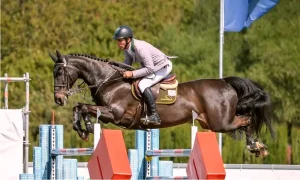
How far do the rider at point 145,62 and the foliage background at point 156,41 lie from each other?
41.0 ft

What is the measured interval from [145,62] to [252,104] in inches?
64.9

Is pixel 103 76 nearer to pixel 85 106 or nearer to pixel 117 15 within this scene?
pixel 85 106

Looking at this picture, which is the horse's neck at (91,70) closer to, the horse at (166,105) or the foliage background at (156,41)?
the horse at (166,105)

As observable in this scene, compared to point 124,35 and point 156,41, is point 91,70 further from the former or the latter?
point 156,41

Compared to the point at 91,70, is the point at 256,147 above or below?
below

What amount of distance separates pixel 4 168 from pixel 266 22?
14.8m

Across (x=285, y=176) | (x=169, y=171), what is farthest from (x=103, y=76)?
(x=285, y=176)

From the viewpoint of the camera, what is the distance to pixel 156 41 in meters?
28.8

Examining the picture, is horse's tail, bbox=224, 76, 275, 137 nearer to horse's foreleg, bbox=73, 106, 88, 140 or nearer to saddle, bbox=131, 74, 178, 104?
saddle, bbox=131, 74, 178, 104

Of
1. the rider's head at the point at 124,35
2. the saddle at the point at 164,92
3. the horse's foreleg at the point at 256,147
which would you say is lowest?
the horse's foreleg at the point at 256,147

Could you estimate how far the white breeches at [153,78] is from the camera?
1293 cm

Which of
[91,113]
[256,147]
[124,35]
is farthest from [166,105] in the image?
[256,147]

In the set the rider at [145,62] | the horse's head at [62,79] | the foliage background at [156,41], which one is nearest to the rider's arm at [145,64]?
the rider at [145,62]

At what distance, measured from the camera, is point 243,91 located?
538 inches
